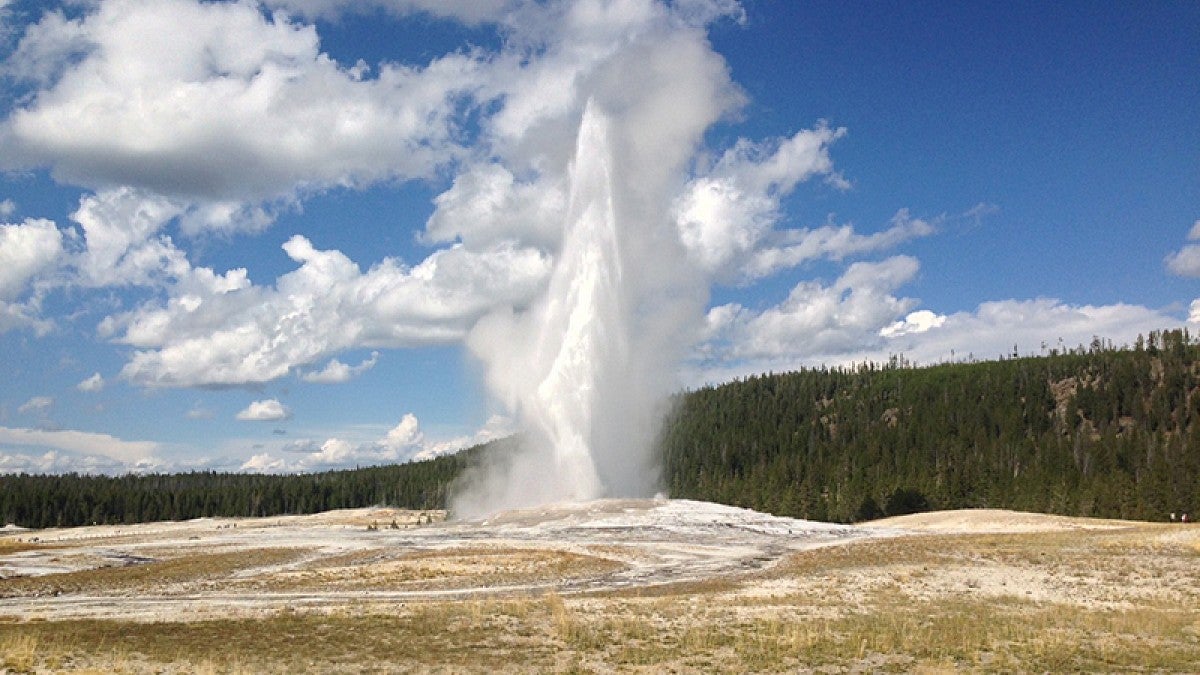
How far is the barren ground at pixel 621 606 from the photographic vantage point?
61.8ft

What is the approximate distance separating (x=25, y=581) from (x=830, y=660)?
41.4 m

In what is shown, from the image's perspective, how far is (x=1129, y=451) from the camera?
10844 centimetres

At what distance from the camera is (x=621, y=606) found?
26641mm

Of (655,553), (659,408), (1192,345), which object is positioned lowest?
(655,553)

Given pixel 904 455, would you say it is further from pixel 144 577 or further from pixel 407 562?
pixel 144 577

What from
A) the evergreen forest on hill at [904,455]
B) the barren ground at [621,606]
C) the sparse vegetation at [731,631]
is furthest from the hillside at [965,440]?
the sparse vegetation at [731,631]

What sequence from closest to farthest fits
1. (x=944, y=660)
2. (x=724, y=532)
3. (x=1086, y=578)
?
(x=944, y=660) < (x=1086, y=578) < (x=724, y=532)

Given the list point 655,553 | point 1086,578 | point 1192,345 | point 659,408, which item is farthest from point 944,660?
point 1192,345

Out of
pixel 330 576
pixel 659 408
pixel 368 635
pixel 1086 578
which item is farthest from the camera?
pixel 659 408

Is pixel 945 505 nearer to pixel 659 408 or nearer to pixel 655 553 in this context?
pixel 659 408

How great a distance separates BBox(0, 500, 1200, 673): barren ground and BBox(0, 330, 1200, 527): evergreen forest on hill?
170ft

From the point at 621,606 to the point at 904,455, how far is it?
372 feet

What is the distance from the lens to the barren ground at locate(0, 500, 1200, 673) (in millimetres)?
18844

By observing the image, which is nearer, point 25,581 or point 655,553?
point 25,581
